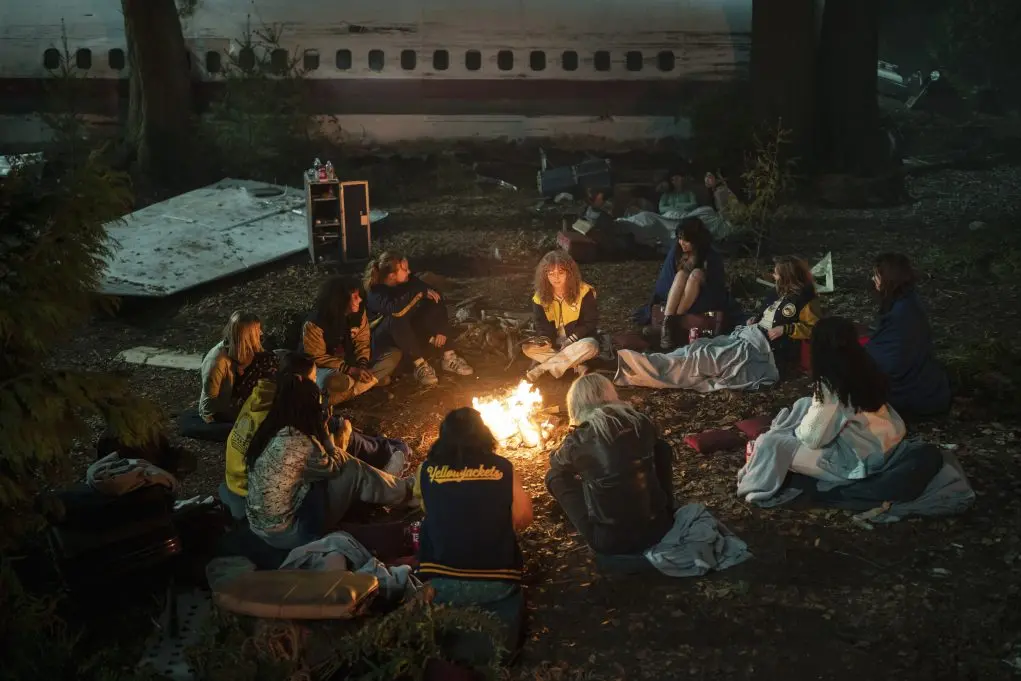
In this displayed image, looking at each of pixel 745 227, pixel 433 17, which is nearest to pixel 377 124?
pixel 433 17

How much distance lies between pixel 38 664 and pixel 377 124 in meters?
16.3

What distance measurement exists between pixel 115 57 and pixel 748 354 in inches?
599

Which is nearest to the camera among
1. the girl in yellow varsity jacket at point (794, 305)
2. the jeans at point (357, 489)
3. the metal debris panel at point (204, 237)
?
the jeans at point (357, 489)

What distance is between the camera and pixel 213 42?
2033 cm

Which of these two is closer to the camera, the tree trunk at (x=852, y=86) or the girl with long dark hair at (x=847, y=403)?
the girl with long dark hair at (x=847, y=403)

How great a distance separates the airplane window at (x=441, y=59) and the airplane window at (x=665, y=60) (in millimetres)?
3738

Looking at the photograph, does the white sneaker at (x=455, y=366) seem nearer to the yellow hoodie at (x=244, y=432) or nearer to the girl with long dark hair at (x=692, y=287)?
the girl with long dark hair at (x=692, y=287)

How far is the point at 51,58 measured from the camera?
67.7 feet

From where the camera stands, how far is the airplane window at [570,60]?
20438 millimetres

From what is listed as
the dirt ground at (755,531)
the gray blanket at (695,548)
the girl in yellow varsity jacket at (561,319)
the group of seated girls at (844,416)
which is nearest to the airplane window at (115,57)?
the dirt ground at (755,531)

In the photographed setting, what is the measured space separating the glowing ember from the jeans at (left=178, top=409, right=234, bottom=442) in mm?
1949

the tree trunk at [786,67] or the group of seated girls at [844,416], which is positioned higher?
Result: the tree trunk at [786,67]

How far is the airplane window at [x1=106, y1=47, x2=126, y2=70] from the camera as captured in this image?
20.6 m

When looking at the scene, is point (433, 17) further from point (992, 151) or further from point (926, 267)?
point (992, 151)
